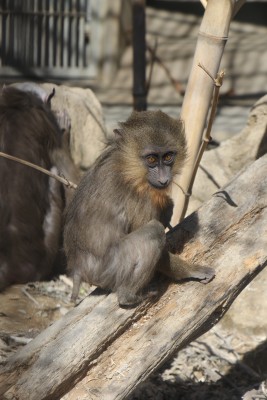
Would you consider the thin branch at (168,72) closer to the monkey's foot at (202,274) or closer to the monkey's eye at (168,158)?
the monkey's eye at (168,158)

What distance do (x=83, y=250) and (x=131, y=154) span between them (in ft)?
2.39

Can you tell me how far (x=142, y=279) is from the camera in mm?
4949

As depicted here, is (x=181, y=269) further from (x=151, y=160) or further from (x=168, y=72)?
(x=168, y=72)

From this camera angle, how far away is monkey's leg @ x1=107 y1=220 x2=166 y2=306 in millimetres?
4855

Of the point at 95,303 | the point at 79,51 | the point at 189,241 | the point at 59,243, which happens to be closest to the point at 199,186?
the point at 59,243

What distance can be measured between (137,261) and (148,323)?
41 centimetres

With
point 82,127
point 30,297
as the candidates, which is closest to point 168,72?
point 82,127

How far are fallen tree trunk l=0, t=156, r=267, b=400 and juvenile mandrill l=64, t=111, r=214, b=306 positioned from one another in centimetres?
22

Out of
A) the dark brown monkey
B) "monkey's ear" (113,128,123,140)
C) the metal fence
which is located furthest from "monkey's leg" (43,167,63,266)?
the metal fence

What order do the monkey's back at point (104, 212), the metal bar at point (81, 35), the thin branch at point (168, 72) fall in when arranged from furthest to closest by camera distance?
the metal bar at point (81, 35)
the thin branch at point (168, 72)
the monkey's back at point (104, 212)

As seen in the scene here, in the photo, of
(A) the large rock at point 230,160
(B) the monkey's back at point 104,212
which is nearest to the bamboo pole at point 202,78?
(B) the monkey's back at point 104,212

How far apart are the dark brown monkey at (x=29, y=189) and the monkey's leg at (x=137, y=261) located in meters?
2.72

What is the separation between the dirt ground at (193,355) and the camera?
632cm

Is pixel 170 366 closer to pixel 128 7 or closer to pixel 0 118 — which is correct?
pixel 0 118
